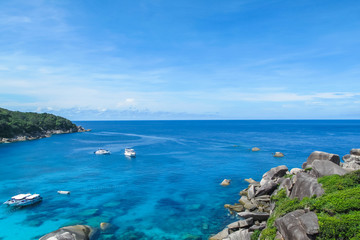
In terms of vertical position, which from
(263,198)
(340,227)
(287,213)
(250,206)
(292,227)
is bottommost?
(250,206)

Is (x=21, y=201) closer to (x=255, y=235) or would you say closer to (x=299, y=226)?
(x=255, y=235)

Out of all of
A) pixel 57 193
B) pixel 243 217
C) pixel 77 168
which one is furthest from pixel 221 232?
pixel 77 168

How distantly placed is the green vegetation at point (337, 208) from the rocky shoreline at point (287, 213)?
0.65 m

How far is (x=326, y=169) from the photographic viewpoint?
30672mm

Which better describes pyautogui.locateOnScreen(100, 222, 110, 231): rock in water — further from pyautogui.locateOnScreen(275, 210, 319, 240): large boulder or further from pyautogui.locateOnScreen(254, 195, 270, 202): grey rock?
pyautogui.locateOnScreen(254, 195, 270, 202): grey rock

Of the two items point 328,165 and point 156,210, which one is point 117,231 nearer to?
point 156,210

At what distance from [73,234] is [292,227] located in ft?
78.5

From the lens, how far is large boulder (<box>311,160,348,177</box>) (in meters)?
29.3

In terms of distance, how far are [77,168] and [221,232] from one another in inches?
2143

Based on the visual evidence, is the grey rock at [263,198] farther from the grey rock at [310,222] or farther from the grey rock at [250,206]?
the grey rock at [310,222]

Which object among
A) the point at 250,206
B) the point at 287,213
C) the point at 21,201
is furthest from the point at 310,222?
the point at 21,201

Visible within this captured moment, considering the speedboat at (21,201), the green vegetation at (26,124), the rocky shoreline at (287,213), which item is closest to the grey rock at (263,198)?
the rocky shoreline at (287,213)

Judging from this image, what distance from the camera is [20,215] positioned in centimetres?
3747

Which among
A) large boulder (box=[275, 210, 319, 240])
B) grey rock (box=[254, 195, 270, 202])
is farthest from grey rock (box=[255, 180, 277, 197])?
large boulder (box=[275, 210, 319, 240])
